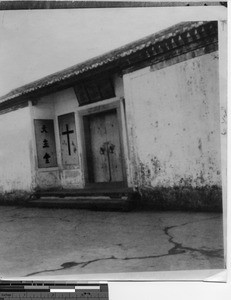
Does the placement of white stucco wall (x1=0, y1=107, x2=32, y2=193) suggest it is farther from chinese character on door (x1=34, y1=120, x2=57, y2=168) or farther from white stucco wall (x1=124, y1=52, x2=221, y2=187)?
white stucco wall (x1=124, y1=52, x2=221, y2=187)

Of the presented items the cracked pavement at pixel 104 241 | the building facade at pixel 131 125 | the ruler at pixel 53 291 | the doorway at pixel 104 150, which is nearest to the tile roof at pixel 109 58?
the building facade at pixel 131 125

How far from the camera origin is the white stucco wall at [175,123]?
4.98 ft

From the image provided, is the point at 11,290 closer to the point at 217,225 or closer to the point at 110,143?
the point at 110,143

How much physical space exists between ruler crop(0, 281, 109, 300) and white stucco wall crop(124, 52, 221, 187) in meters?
0.53

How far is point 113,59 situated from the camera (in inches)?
62.5

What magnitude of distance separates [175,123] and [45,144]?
0.64 m

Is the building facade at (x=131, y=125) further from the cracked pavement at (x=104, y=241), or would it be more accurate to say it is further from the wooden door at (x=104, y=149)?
the cracked pavement at (x=104, y=241)

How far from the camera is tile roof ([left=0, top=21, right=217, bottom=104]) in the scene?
4.92ft

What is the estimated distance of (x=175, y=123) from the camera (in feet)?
5.12

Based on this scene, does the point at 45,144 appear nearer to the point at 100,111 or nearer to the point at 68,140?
the point at 68,140

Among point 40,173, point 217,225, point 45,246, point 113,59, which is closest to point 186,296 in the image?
point 217,225

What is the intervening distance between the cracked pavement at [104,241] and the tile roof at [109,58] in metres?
0.59

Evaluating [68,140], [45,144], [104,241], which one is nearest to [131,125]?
[68,140]

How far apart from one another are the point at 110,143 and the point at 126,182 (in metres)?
0.21
